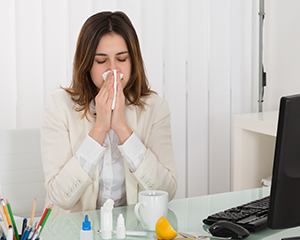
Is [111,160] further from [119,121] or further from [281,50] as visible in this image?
[281,50]

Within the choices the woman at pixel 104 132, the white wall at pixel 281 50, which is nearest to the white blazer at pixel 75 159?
the woman at pixel 104 132

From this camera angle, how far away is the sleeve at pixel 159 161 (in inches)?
48.9

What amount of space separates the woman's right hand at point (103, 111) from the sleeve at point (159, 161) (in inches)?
6.5

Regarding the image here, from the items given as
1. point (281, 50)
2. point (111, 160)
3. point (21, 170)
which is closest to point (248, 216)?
point (111, 160)

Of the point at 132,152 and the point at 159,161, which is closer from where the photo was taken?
the point at 132,152

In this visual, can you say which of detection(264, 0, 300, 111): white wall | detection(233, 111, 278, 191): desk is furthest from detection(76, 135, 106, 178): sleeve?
detection(264, 0, 300, 111): white wall

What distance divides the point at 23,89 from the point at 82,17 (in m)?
0.49

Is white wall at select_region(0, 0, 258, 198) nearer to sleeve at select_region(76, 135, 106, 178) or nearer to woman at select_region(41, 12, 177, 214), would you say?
woman at select_region(41, 12, 177, 214)

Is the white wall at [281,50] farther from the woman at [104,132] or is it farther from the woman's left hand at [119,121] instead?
the woman's left hand at [119,121]

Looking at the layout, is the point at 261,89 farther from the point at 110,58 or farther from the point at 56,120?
the point at 56,120

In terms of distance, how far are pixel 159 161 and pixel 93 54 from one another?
18.0 inches

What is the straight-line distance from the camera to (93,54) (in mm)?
1306

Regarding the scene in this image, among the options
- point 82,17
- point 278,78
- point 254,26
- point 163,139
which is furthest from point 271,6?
point 163,139

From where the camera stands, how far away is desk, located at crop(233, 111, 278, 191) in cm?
199
